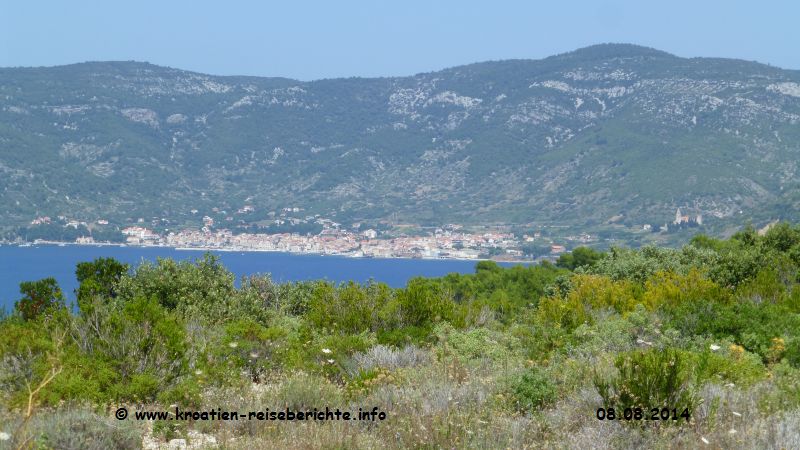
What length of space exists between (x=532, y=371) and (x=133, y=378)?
12.0 feet

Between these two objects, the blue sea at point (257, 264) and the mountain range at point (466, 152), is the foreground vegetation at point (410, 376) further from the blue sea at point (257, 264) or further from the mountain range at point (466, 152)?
the mountain range at point (466, 152)

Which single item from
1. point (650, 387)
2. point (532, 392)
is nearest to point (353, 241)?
point (532, 392)

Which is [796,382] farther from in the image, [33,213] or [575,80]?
[575,80]

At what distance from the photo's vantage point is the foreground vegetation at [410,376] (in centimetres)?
549

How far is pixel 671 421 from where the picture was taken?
18.2ft

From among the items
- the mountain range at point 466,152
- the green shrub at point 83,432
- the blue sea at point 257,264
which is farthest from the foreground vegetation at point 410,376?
the mountain range at point 466,152

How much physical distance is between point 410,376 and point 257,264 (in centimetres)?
11034

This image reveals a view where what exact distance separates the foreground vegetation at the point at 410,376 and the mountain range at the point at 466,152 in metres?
108

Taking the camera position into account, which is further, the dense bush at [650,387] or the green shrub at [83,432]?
the dense bush at [650,387]

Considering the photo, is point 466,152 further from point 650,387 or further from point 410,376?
point 650,387

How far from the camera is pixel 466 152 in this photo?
174m

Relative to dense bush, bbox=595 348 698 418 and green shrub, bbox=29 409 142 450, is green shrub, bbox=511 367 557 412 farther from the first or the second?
green shrub, bbox=29 409 142 450

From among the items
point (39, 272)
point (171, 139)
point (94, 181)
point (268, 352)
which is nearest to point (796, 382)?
point (268, 352)

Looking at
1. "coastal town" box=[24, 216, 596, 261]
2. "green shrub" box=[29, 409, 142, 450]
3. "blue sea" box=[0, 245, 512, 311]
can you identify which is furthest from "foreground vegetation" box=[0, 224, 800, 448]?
"coastal town" box=[24, 216, 596, 261]
